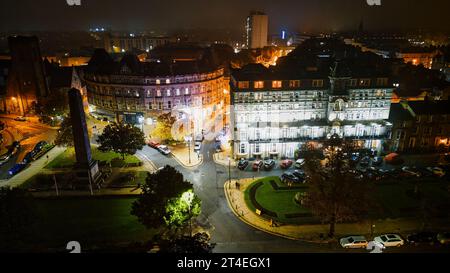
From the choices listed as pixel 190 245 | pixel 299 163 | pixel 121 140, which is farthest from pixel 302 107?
pixel 190 245

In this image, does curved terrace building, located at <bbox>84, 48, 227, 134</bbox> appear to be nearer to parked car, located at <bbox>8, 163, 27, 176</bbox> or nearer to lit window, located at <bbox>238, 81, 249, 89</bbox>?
lit window, located at <bbox>238, 81, 249, 89</bbox>

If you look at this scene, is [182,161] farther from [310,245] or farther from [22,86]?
[22,86]

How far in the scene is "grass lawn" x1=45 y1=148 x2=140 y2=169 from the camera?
6334cm

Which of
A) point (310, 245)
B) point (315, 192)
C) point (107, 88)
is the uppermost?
point (107, 88)

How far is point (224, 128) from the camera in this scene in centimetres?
8800

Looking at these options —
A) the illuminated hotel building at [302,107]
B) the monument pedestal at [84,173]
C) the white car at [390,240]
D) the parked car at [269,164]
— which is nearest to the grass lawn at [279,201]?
the parked car at [269,164]

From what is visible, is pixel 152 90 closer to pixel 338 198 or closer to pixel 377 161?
pixel 377 161

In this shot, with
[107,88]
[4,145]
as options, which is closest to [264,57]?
[107,88]

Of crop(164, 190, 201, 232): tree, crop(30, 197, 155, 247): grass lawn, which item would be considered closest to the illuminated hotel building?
crop(164, 190, 201, 232): tree

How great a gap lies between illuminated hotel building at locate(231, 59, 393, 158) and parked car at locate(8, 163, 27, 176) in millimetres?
40933

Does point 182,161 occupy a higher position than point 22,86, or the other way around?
point 22,86

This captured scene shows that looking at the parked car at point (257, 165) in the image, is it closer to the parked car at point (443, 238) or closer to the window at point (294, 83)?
the window at point (294, 83)

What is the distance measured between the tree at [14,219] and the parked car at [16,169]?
24044mm

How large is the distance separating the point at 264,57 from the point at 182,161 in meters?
97.6
